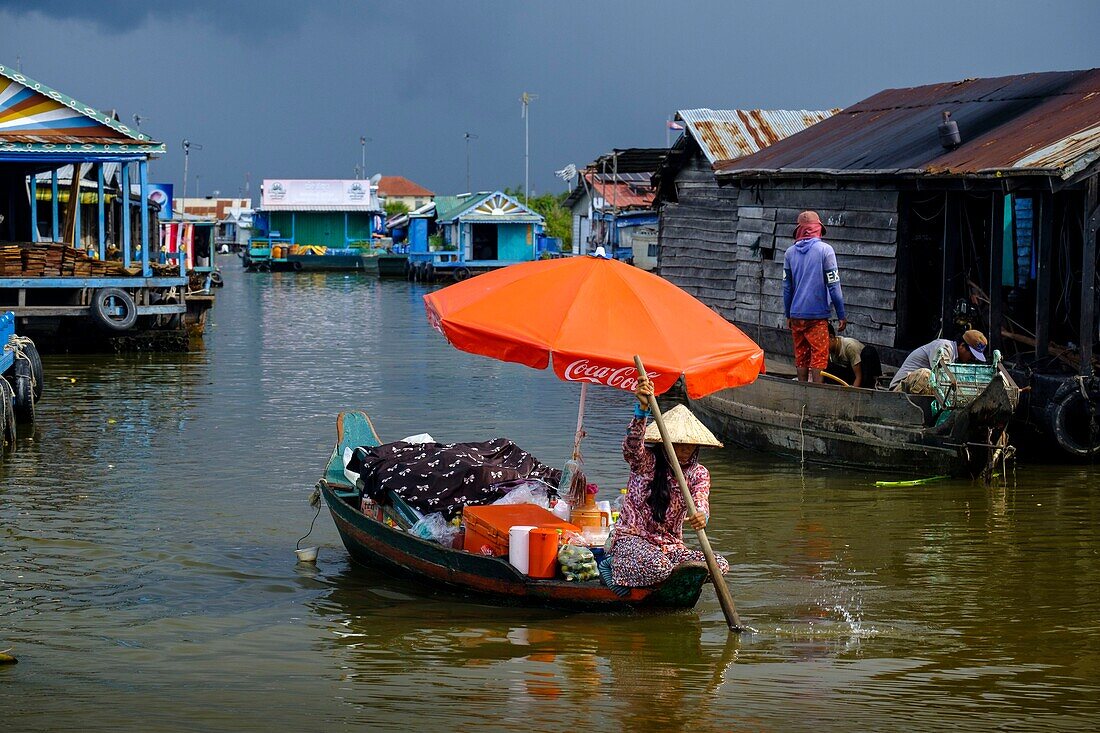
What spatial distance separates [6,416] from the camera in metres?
14.6

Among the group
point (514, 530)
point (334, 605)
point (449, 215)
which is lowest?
point (334, 605)

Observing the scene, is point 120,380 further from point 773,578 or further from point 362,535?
point 773,578

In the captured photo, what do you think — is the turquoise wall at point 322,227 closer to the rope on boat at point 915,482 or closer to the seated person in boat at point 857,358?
the seated person in boat at point 857,358

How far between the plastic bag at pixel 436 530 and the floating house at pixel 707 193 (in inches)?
512

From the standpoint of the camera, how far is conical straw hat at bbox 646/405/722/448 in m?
7.98

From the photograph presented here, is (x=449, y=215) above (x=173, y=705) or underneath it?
above

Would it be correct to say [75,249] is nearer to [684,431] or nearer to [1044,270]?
[1044,270]

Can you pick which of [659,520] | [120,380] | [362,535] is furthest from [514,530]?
[120,380]

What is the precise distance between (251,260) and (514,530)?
65944 mm

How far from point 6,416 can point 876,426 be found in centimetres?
898

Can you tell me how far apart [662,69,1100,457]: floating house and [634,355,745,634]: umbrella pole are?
6.36 metres

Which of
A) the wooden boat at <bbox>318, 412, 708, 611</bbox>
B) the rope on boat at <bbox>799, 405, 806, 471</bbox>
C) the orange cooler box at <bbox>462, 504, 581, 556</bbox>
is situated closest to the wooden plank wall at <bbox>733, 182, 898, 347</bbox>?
the rope on boat at <bbox>799, 405, 806, 471</bbox>

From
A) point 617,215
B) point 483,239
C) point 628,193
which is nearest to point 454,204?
point 483,239

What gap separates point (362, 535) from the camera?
9.68 meters
